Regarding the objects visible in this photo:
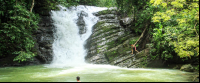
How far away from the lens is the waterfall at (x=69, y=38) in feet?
52.2

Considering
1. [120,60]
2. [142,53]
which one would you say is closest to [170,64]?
[142,53]

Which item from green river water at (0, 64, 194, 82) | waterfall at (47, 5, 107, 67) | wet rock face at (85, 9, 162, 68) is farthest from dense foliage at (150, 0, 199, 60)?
waterfall at (47, 5, 107, 67)

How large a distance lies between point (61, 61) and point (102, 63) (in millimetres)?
4184

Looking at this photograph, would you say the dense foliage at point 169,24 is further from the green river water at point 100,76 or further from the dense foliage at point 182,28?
the green river water at point 100,76

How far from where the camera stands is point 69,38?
17.9 metres

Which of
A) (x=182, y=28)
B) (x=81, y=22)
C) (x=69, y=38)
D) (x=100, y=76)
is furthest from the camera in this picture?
(x=81, y=22)

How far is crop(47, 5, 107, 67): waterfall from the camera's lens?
15906 millimetres

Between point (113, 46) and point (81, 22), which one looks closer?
point (113, 46)

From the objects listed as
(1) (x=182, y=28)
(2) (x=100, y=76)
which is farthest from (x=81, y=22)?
(1) (x=182, y=28)

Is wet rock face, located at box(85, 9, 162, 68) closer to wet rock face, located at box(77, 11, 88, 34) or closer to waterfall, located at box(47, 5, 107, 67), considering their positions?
waterfall, located at box(47, 5, 107, 67)

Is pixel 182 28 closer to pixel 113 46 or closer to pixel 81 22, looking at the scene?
pixel 113 46

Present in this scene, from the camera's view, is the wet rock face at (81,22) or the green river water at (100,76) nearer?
the green river water at (100,76)

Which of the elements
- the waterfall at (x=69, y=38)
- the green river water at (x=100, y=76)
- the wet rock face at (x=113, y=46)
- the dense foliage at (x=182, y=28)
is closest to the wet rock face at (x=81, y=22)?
the waterfall at (x=69, y=38)

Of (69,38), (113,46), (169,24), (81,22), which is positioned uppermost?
(81,22)
